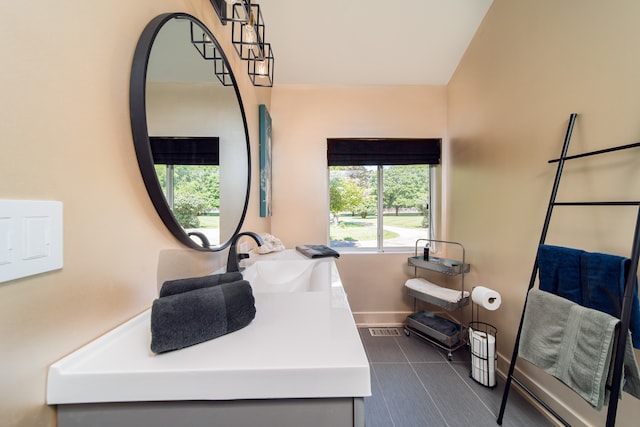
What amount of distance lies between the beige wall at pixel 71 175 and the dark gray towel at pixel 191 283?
12 centimetres

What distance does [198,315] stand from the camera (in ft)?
1.79

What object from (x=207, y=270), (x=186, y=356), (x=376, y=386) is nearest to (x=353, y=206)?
(x=376, y=386)

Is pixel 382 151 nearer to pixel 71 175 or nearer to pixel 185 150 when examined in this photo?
pixel 185 150

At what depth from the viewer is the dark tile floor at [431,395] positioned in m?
1.35

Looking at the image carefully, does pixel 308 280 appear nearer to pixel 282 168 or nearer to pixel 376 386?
pixel 376 386

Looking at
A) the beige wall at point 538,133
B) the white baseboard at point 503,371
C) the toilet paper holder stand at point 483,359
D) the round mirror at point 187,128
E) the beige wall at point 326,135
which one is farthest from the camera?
the beige wall at point 326,135

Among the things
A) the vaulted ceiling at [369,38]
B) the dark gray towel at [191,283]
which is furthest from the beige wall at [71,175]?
the vaulted ceiling at [369,38]

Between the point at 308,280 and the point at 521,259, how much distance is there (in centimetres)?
135

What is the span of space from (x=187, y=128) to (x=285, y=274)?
0.90 metres

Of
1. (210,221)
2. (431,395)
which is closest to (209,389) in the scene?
(210,221)

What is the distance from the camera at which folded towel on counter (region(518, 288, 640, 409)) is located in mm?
896

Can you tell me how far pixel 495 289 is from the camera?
177 centimetres

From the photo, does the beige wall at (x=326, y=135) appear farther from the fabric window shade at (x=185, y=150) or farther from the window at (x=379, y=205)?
the fabric window shade at (x=185, y=150)

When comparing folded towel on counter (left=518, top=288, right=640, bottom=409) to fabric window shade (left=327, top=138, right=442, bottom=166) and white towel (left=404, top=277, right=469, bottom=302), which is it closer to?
white towel (left=404, top=277, right=469, bottom=302)
